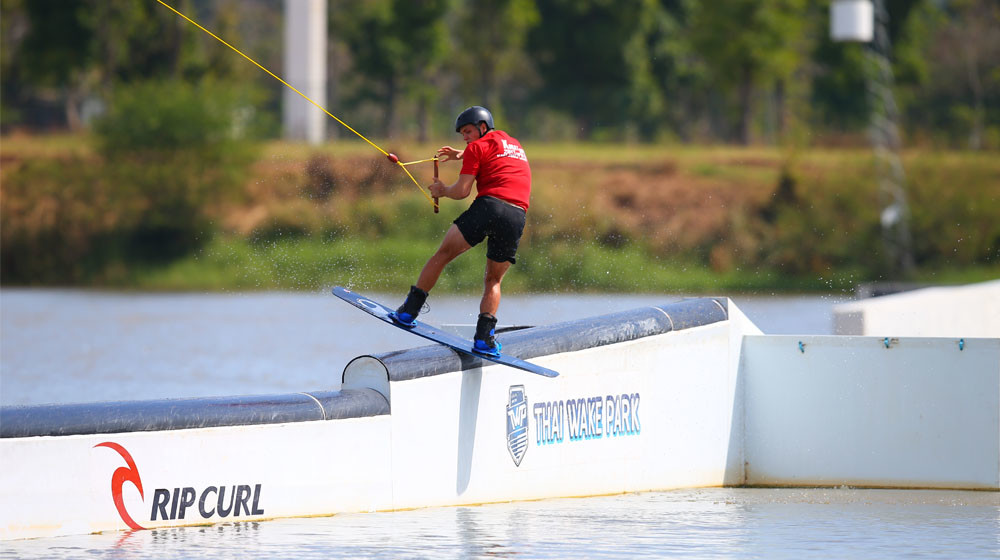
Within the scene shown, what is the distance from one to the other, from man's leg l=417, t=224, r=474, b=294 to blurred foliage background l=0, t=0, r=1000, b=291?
28.6 meters

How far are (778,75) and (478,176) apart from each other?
163 ft

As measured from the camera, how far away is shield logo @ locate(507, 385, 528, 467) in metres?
11.4

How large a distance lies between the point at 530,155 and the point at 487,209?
40960 millimetres

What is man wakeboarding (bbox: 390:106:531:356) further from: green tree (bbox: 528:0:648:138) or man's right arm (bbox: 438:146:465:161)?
green tree (bbox: 528:0:648:138)

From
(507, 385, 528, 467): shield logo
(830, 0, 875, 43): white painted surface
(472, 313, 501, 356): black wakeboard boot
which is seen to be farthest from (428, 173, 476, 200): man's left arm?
(830, 0, 875, 43): white painted surface

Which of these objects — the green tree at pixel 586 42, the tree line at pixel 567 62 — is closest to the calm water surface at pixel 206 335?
the tree line at pixel 567 62

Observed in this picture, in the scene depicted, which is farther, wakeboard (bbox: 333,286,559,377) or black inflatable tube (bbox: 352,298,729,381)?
wakeboard (bbox: 333,286,559,377)

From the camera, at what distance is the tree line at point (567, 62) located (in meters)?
59.0

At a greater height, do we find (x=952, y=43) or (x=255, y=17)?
(x=255, y=17)

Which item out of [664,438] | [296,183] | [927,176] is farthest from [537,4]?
[664,438]

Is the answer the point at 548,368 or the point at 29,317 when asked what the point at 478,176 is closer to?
the point at 548,368

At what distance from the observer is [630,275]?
47.5 metres

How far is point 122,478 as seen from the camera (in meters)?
9.32

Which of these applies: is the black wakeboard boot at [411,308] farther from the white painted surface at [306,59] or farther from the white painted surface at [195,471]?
the white painted surface at [306,59]
